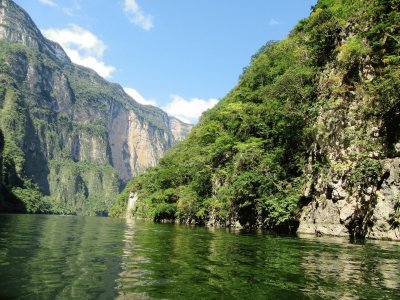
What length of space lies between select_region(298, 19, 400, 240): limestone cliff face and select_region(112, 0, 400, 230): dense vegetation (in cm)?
16

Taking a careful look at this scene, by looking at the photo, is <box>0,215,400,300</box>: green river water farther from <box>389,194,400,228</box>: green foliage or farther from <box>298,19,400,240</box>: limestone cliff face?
<box>298,19,400,240</box>: limestone cliff face

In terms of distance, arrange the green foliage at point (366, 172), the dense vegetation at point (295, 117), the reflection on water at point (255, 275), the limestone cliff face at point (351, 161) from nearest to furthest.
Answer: the reflection on water at point (255, 275) → the limestone cliff face at point (351, 161) → the green foliage at point (366, 172) → the dense vegetation at point (295, 117)

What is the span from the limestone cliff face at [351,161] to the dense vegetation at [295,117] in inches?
6.4

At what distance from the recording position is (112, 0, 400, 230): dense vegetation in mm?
27531

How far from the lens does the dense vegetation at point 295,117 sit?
2753 centimetres

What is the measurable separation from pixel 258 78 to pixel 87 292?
154 feet

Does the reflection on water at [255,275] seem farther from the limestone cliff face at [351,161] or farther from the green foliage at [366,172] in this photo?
the green foliage at [366,172]

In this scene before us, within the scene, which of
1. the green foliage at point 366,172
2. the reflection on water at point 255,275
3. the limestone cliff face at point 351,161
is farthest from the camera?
the green foliage at point 366,172

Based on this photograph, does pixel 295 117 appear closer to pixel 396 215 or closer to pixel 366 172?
pixel 366 172

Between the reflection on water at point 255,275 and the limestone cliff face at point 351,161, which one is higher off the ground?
the limestone cliff face at point 351,161

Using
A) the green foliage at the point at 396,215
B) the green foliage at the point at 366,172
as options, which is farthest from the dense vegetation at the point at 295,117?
the green foliage at the point at 396,215

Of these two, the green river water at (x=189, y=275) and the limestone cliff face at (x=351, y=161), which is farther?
the limestone cliff face at (x=351, y=161)

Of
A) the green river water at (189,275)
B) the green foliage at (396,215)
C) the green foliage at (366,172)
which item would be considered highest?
the green foliage at (366,172)

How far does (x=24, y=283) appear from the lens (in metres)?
8.20
